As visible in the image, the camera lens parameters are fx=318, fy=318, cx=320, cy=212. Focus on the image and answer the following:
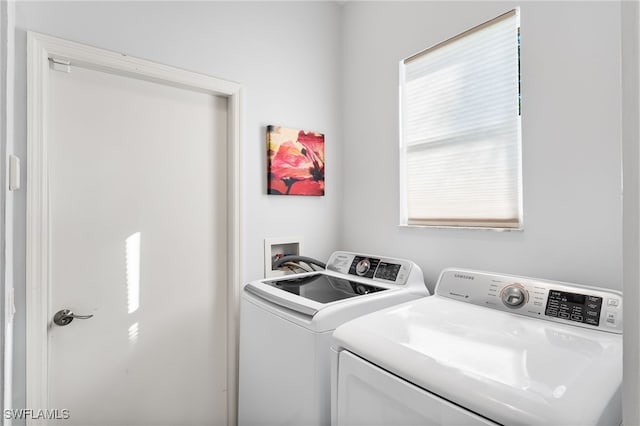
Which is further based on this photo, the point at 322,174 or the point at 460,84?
the point at 322,174

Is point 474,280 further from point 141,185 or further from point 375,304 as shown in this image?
point 141,185

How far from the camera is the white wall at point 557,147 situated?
3.74ft

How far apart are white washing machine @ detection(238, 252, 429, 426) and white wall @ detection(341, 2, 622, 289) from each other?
10.1 inches

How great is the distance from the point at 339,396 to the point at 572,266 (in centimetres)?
102

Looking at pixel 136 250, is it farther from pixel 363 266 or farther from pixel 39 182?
pixel 363 266

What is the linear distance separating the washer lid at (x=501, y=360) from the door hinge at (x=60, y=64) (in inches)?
62.9

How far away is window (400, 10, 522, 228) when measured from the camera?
1.45 m

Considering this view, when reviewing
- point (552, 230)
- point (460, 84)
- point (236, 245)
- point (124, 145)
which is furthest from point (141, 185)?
point (552, 230)

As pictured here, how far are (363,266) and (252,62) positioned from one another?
1370mm

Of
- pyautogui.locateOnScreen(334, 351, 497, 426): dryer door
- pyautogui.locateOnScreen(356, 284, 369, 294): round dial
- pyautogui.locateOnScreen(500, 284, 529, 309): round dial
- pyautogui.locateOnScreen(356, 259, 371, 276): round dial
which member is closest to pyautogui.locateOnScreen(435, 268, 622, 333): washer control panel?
pyautogui.locateOnScreen(500, 284, 529, 309): round dial

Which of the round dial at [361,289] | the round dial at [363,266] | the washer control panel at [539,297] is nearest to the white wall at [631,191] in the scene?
the washer control panel at [539,297]

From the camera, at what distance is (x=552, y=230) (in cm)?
128

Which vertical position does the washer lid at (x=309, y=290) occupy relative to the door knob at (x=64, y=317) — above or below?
above

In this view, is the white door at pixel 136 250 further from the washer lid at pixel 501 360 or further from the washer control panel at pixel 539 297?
the washer control panel at pixel 539 297
